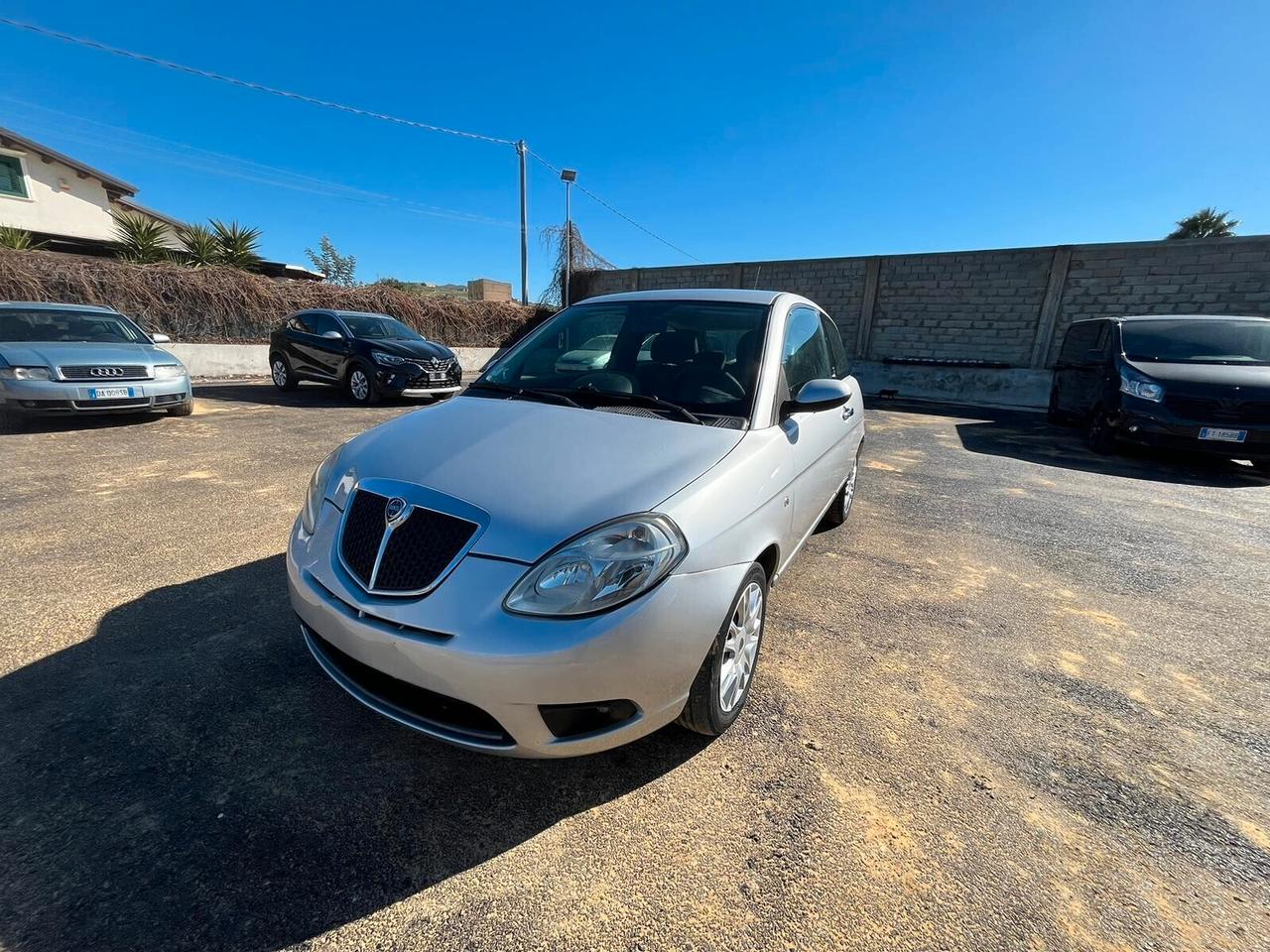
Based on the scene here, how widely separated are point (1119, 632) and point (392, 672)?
336 cm

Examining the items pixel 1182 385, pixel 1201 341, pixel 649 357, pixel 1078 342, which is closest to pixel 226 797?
pixel 649 357

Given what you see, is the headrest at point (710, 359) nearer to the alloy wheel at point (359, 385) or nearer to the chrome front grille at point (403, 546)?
the chrome front grille at point (403, 546)

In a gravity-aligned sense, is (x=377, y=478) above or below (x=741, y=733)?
above

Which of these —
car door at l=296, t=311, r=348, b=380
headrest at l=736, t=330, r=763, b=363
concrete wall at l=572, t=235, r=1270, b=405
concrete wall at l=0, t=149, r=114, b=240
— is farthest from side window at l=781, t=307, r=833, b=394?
concrete wall at l=0, t=149, r=114, b=240

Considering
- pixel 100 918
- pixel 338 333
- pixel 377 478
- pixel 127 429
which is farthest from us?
pixel 338 333

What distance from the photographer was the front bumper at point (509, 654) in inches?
56.9

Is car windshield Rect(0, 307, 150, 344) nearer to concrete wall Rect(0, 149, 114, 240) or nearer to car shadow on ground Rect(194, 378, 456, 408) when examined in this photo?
car shadow on ground Rect(194, 378, 456, 408)

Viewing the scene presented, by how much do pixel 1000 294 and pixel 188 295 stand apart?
55.9ft

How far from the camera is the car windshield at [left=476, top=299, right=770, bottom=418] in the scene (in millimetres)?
2426

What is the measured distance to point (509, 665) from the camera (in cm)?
143

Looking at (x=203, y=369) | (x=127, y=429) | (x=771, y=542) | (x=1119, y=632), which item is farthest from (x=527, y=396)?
(x=203, y=369)

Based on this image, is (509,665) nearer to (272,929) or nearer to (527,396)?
(272,929)

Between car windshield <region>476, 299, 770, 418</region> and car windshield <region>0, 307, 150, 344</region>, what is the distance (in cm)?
644

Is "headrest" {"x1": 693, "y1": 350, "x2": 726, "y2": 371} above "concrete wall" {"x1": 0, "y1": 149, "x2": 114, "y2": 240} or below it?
below
